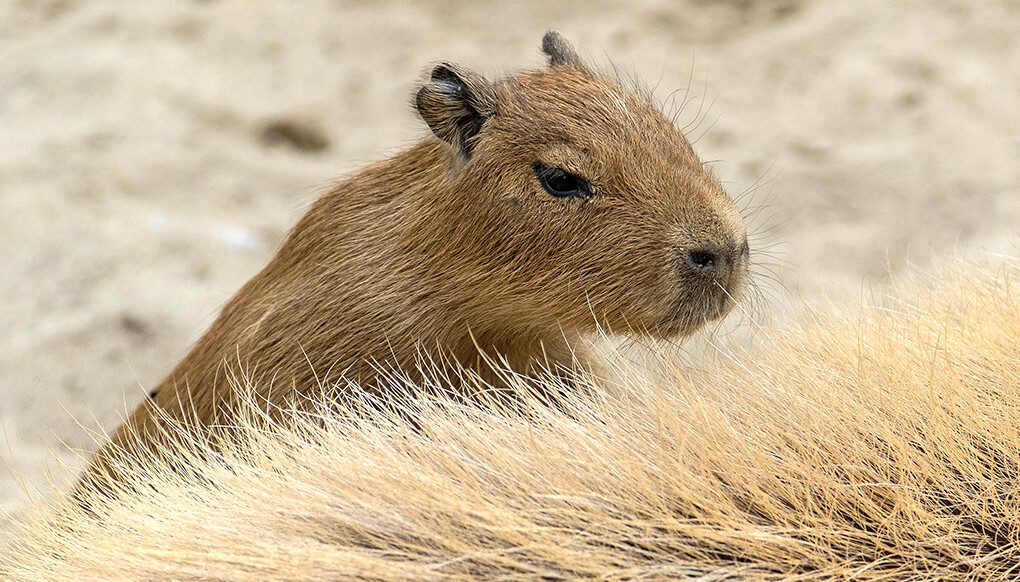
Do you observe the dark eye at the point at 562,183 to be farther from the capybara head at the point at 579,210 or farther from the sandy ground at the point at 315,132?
the sandy ground at the point at 315,132

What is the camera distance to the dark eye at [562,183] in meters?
1.35

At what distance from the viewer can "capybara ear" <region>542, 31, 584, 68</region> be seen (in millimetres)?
1599

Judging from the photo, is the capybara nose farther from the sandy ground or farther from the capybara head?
the sandy ground

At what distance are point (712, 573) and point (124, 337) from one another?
231cm

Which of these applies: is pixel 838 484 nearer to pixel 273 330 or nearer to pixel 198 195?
pixel 273 330

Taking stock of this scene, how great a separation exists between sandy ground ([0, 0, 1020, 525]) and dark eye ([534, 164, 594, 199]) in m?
1.45

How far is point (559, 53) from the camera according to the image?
5.25 feet

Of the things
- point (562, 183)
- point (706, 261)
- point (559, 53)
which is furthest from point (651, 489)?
point (559, 53)

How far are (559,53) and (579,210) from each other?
0.37 meters

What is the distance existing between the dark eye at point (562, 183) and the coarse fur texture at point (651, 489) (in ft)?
0.92

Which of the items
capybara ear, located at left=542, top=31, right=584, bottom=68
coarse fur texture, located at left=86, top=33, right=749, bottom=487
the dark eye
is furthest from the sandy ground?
the dark eye

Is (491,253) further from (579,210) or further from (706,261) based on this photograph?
(706,261)

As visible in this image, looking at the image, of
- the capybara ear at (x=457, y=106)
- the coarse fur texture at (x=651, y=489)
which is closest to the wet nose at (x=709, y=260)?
the coarse fur texture at (x=651, y=489)

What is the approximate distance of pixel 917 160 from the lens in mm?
3219
